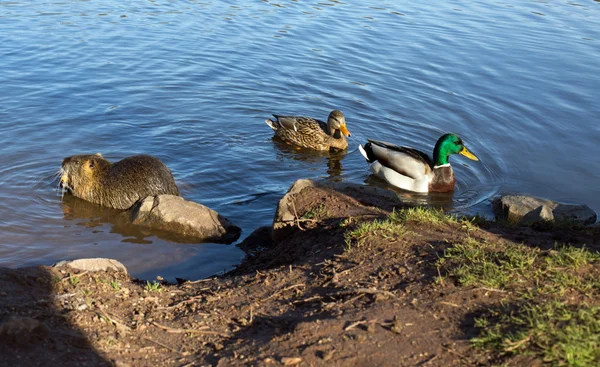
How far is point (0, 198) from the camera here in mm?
8586

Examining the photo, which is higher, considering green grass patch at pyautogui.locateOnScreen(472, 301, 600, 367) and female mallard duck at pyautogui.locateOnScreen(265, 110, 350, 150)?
green grass patch at pyautogui.locateOnScreen(472, 301, 600, 367)

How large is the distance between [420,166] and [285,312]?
5.70 m

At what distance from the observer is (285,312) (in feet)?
15.9

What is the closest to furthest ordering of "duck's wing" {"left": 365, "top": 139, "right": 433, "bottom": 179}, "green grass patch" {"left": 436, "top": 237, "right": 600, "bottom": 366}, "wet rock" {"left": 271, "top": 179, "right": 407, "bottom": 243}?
"green grass patch" {"left": 436, "top": 237, "right": 600, "bottom": 366} → "wet rock" {"left": 271, "top": 179, "right": 407, "bottom": 243} → "duck's wing" {"left": 365, "top": 139, "right": 433, "bottom": 179}

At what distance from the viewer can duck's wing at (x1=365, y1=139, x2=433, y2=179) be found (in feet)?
33.3

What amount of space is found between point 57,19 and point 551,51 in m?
11.1

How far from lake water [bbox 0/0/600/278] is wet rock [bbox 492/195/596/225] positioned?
61 cm

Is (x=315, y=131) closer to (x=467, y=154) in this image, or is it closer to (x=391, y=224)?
(x=467, y=154)

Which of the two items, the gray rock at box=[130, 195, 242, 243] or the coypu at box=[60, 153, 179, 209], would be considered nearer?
the gray rock at box=[130, 195, 242, 243]

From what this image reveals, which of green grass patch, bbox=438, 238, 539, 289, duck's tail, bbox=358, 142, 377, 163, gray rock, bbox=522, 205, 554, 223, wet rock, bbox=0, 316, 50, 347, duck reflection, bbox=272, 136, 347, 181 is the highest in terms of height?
green grass patch, bbox=438, 238, 539, 289

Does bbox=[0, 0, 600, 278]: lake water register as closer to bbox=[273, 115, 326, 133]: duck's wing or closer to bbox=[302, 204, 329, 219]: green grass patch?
bbox=[273, 115, 326, 133]: duck's wing

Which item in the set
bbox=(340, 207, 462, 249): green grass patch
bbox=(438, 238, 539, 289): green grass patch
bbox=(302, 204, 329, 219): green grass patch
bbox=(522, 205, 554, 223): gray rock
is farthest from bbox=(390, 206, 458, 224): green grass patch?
bbox=(522, 205, 554, 223): gray rock

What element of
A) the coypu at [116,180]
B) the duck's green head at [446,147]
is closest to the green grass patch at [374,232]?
the coypu at [116,180]

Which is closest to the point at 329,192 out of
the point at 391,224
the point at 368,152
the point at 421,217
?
the point at 421,217
